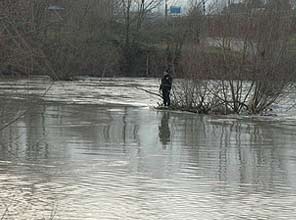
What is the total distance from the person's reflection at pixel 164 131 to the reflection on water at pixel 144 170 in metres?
0.03

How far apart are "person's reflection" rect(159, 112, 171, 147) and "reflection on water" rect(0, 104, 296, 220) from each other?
3 centimetres

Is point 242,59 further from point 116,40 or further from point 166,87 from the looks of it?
point 116,40

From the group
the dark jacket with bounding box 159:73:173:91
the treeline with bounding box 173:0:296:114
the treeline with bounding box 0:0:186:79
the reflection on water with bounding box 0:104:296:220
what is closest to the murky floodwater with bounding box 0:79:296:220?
the reflection on water with bounding box 0:104:296:220

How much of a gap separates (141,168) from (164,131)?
7.08 meters

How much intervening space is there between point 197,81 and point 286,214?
1759cm

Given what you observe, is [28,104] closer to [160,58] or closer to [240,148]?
[240,148]

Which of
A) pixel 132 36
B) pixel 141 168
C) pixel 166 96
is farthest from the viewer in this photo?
pixel 132 36

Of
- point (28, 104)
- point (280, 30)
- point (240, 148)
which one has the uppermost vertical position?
point (280, 30)

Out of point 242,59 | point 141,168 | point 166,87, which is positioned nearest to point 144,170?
point 141,168

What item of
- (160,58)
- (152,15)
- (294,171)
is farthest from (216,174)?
(152,15)

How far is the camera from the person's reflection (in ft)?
59.2

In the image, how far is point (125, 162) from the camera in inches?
546

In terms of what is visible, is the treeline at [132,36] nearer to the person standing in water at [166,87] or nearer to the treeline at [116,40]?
the treeline at [116,40]

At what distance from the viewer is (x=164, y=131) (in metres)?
20.3
